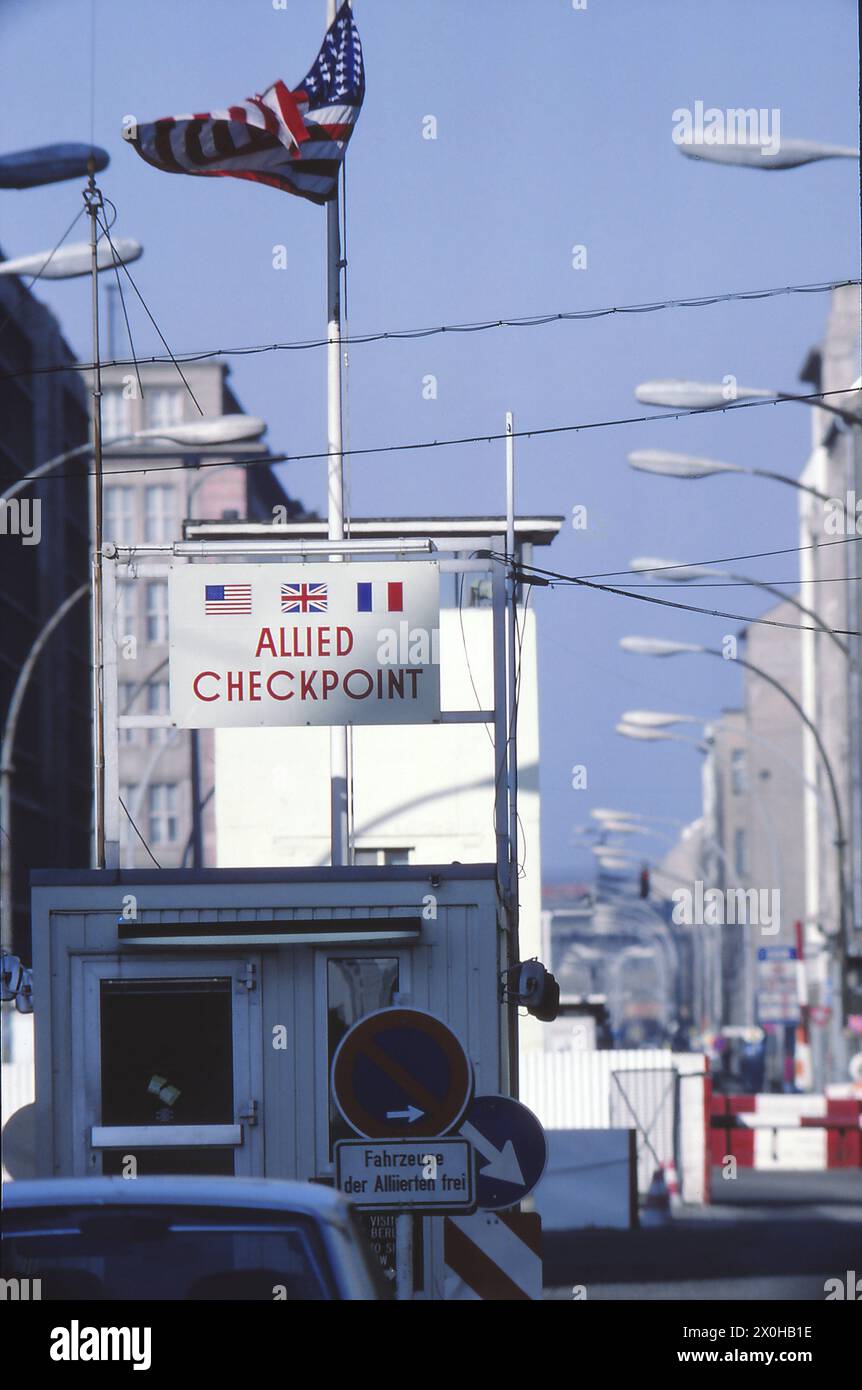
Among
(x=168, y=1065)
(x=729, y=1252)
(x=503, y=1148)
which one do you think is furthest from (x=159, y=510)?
(x=503, y=1148)

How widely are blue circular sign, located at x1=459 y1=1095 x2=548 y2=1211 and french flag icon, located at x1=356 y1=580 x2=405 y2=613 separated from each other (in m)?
4.64

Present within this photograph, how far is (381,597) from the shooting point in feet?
43.7

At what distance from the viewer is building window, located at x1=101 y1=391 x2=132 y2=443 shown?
117 m

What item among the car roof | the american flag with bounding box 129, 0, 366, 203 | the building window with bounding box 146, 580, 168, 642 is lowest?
the car roof

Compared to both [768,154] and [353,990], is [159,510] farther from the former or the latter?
[353,990]

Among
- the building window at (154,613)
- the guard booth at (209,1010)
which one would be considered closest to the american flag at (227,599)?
the guard booth at (209,1010)

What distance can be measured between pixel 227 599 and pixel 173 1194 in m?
7.91

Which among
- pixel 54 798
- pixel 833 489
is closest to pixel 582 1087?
pixel 54 798

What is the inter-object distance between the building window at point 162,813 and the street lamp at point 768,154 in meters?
90.3

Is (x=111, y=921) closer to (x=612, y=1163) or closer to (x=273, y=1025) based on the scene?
(x=273, y=1025)

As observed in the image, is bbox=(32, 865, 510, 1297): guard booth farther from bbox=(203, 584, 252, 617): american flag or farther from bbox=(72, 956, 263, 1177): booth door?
bbox=(203, 584, 252, 617): american flag

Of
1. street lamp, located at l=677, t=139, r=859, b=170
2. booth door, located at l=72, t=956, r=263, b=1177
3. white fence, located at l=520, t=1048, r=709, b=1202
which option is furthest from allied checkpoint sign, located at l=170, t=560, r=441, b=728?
white fence, located at l=520, t=1048, r=709, b=1202

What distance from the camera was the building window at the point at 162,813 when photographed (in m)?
105

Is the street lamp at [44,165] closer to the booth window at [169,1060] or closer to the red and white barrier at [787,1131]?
the booth window at [169,1060]
